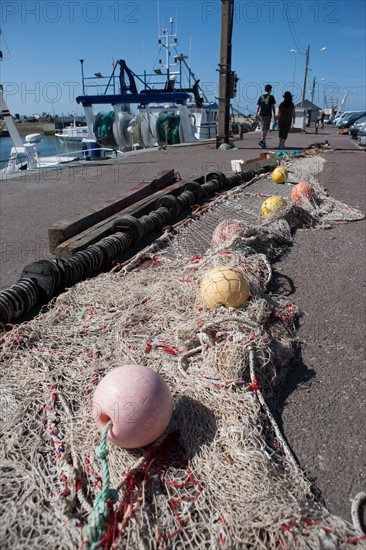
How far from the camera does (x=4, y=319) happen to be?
10.0 ft

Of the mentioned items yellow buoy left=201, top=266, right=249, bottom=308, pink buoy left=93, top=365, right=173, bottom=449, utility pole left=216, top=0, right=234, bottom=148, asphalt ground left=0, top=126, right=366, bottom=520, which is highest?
utility pole left=216, top=0, right=234, bottom=148

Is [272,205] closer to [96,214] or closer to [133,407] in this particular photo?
[96,214]

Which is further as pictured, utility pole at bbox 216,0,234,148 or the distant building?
the distant building

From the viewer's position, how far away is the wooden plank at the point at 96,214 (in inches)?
182

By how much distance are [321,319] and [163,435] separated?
1.76 m

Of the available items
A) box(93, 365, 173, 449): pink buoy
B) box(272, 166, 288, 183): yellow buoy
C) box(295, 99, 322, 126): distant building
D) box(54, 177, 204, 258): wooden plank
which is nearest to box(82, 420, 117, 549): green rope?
box(93, 365, 173, 449): pink buoy

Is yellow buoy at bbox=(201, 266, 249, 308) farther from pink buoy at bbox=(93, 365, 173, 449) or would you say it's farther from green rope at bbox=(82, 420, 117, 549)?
green rope at bbox=(82, 420, 117, 549)

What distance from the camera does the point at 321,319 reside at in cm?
317

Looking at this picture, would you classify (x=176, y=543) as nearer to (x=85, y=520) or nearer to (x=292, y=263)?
(x=85, y=520)

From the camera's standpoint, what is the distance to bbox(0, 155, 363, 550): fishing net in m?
1.56

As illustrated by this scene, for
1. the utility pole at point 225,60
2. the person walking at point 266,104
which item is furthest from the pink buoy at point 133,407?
the utility pole at point 225,60

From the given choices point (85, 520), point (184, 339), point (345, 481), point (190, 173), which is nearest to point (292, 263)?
point (184, 339)

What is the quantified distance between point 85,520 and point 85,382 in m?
0.85

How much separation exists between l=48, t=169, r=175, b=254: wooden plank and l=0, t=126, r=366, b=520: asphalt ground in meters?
0.34
